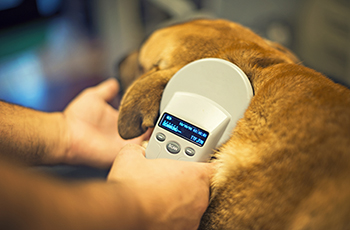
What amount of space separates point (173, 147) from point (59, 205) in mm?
289

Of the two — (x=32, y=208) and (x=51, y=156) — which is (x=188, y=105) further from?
(x=51, y=156)

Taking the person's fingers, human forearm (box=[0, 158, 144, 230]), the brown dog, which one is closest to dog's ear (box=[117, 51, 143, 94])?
the person's fingers

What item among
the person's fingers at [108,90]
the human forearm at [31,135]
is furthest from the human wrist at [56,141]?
the person's fingers at [108,90]

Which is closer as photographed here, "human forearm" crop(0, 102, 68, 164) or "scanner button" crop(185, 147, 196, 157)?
"scanner button" crop(185, 147, 196, 157)

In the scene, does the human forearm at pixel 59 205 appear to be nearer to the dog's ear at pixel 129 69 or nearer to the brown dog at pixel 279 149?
the brown dog at pixel 279 149

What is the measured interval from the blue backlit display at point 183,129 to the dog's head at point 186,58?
0.19 ft

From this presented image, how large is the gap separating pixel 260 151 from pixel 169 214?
0.64ft

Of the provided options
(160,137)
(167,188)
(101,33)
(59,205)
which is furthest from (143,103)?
(101,33)

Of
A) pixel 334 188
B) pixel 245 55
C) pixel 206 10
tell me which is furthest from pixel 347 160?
pixel 206 10

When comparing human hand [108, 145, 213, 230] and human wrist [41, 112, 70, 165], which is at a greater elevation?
human hand [108, 145, 213, 230]

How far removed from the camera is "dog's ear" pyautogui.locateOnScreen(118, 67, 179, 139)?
621 mm

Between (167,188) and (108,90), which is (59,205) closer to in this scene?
(167,188)

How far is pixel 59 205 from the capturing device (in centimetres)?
31

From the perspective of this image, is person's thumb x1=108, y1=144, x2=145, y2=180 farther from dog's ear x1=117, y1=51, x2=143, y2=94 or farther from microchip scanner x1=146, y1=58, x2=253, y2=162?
dog's ear x1=117, y1=51, x2=143, y2=94
